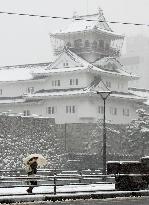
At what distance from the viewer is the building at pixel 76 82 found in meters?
65.8

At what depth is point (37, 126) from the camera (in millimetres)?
56969

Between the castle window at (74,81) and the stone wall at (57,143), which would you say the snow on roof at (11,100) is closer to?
the castle window at (74,81)

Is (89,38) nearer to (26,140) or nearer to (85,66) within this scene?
(85,66)

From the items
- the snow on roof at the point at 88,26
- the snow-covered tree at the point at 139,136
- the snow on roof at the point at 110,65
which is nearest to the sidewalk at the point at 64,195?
the snow-covered tree at the point at 139,136

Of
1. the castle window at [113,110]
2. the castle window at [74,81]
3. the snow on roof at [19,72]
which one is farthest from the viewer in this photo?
the snow on roof at [19,72]

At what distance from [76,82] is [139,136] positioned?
1121cm

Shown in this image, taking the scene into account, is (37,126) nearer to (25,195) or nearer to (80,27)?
(80,27)

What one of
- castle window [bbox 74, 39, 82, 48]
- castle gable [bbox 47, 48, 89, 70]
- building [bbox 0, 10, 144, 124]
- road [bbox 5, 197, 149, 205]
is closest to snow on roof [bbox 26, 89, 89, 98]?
building [bbox 0, 10, 144, 124]

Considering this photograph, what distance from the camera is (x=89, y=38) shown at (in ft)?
236

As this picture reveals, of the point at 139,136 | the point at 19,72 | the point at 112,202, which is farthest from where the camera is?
the point at 19,72

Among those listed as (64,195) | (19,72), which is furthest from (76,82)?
(64,195)

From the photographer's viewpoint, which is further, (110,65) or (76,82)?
(110,65)

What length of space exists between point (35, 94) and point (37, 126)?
11.4m

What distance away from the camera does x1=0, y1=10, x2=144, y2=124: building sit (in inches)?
2589
